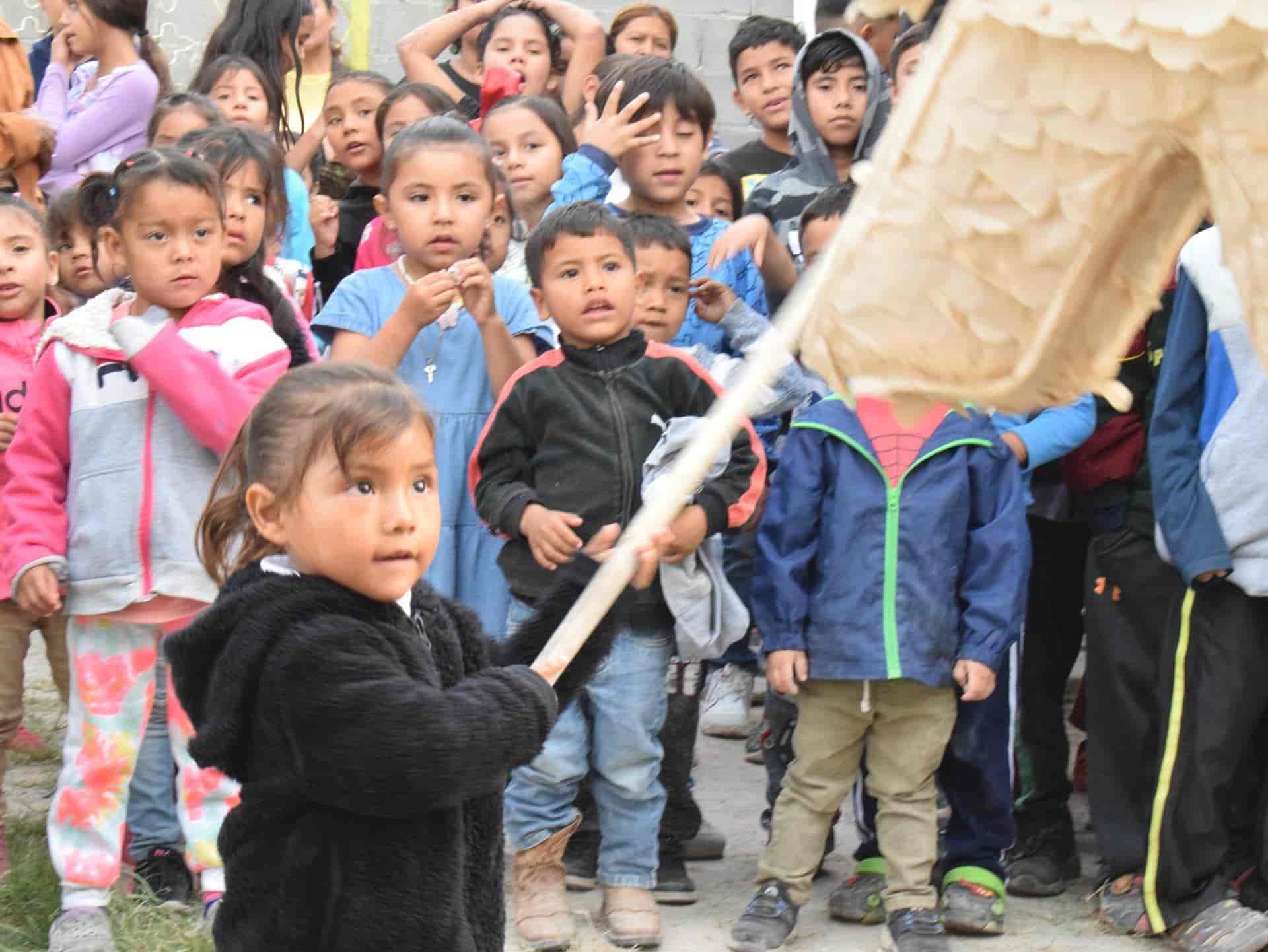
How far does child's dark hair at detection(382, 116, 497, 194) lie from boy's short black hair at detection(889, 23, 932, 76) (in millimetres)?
1377

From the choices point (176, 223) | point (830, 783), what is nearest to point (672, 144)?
point (176, 223)

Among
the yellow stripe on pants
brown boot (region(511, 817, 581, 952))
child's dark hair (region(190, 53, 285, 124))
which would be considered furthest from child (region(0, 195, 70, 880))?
the yellow stripe on pants

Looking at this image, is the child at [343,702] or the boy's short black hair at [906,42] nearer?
the child at [343,702]

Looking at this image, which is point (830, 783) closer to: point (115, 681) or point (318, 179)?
point (115, 681)

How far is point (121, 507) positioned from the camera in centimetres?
308

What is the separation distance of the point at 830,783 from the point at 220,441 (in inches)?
50.7

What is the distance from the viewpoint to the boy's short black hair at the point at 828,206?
3598 millimetres

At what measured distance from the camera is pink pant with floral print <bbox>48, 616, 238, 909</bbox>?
306 centimetres

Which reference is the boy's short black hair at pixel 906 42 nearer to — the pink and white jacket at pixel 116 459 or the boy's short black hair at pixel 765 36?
the boy's short black hair at pixel 765 36

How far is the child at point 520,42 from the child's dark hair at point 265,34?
326 mm

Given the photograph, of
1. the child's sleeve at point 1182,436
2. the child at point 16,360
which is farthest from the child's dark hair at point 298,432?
the child's sleeve at point 1182,436

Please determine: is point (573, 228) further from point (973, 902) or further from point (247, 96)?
point (247, 96)

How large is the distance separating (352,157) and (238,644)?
3172 millimetres

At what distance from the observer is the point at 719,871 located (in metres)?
3.56
